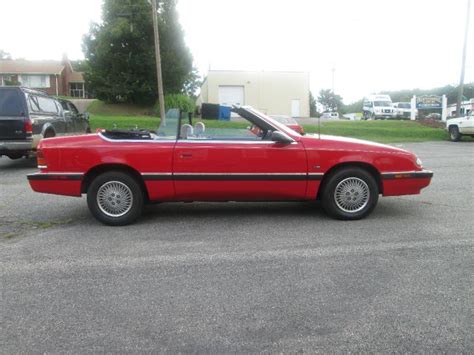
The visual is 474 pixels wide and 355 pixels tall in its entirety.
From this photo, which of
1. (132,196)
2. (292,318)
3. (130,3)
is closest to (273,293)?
(292,318)

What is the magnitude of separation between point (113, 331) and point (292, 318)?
4.06 feet

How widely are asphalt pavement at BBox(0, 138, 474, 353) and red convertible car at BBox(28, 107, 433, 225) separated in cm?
35

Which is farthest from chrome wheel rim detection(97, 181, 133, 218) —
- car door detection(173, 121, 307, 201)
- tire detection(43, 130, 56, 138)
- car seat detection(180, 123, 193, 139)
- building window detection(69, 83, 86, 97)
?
building window detection(69, 83, 86, 97)

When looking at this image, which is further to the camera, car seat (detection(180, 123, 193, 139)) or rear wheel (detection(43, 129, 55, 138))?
rear wheel (detection(43, 129, 55, 138))

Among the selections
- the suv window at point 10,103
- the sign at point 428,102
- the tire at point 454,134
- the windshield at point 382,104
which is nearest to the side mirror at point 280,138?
the suv window at point 10,103

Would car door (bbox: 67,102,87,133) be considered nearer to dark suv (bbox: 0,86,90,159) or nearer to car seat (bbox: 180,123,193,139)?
dark suv (bbox: 0,86,90,159)

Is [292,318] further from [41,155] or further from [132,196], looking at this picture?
[41,155]

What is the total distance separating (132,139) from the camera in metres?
5.88

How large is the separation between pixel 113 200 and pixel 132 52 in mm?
27154

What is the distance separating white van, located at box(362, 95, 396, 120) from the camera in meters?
38.8

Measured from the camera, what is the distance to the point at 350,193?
5.94 metres

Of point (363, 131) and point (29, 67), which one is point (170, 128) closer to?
point (363, 131)

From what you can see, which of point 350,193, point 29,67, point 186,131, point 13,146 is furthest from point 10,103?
point 29,67

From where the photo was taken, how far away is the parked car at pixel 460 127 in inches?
Result: 889
